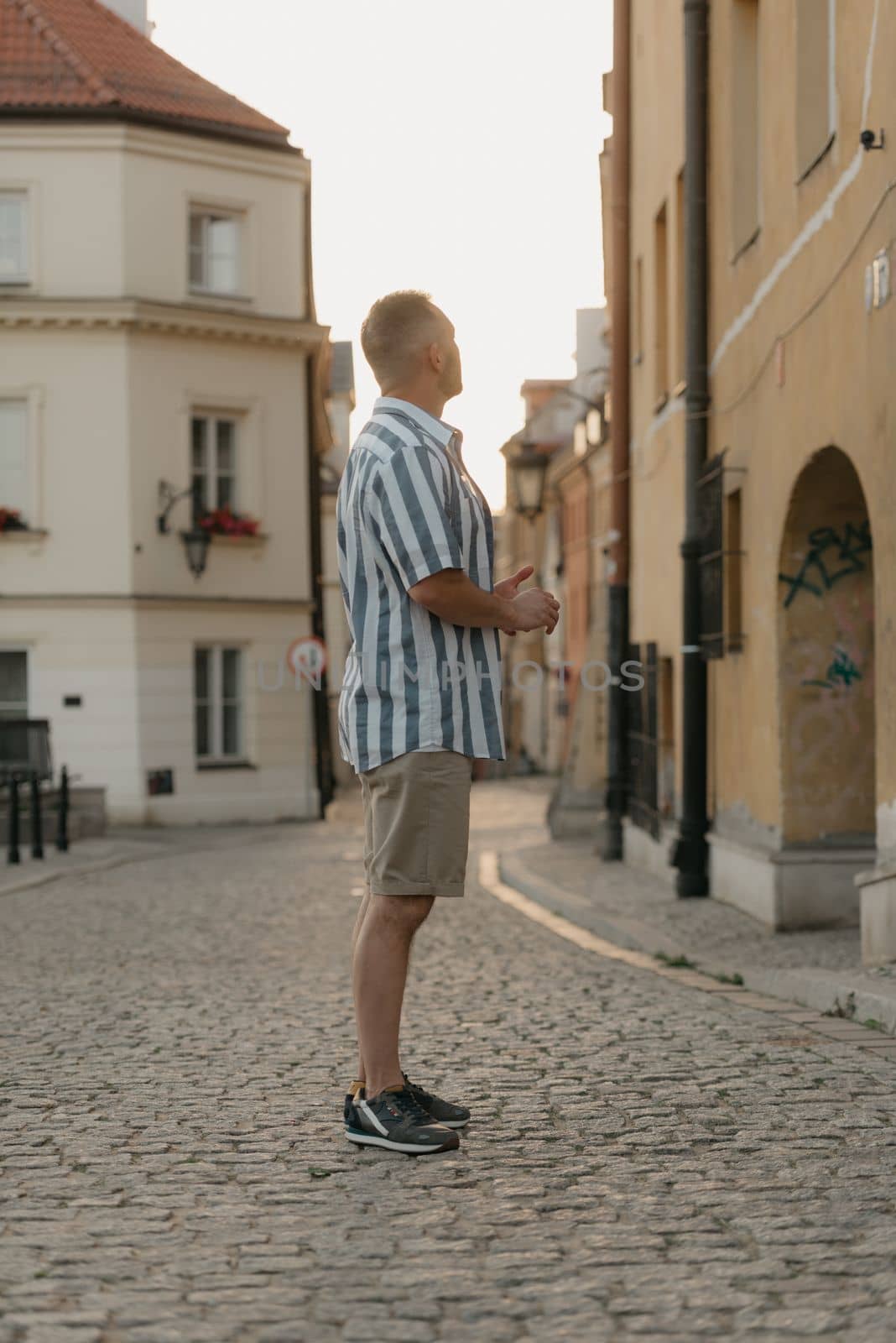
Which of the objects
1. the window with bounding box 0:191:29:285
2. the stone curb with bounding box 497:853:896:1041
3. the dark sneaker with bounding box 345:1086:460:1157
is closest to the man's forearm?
the dark sneaker with bounding box 345:1086:460:1157

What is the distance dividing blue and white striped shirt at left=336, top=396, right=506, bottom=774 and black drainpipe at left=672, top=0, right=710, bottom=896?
346 inches

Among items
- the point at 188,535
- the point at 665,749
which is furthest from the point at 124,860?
the point at 188,535

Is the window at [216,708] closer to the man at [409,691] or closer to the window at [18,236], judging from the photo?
the window at [18,236]

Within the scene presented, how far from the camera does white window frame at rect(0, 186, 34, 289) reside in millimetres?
28922

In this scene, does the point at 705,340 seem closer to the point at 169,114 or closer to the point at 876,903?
the point at 876,903

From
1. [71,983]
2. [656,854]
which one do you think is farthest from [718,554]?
[71,983]

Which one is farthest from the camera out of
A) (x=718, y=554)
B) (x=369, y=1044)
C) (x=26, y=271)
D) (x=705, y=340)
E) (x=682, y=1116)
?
(x=26, y=271)

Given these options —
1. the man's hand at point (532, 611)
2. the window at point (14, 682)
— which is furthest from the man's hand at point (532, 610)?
the window at point (14, 682)

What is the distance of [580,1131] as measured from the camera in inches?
209

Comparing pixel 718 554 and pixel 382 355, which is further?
pixel 718 554

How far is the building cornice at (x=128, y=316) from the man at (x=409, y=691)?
79.5ft

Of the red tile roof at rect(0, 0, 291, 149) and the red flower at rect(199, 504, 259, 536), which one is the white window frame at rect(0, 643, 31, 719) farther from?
the red tile roof at rect(0, 0, 291, 149)

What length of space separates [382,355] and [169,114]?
2532 cm

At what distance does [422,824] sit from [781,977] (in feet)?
12.4
